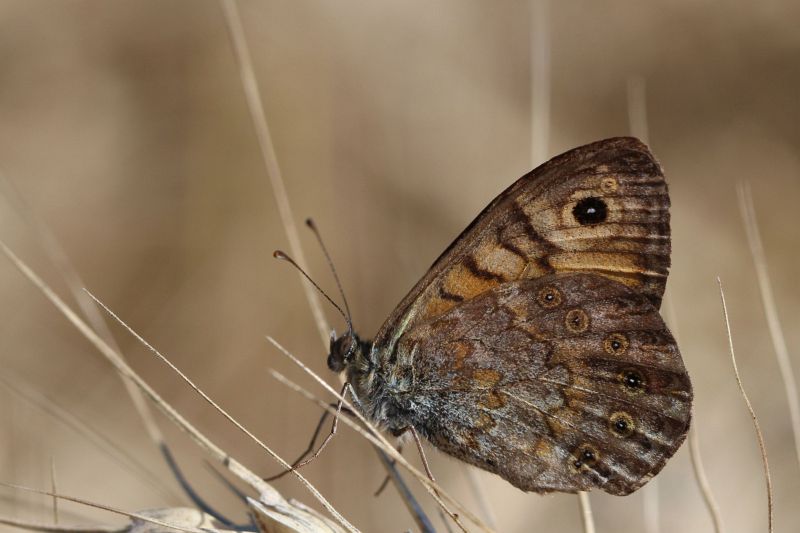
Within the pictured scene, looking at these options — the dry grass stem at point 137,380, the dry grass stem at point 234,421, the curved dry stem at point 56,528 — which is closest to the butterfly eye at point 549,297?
Result: the dry grass stem at point 234,421

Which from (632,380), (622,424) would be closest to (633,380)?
(632,380)

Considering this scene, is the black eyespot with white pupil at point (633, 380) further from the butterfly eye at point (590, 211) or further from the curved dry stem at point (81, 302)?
the curved dry stem at point (81, 302)

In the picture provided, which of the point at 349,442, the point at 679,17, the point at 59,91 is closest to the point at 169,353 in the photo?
the point at 349,442

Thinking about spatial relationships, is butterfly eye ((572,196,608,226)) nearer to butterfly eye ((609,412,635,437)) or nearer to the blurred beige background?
butterfly eye ((609,412,635,437))

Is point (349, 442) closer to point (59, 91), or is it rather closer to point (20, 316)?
point (20, 316)

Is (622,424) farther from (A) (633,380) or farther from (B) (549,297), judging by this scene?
(B) (549,297)

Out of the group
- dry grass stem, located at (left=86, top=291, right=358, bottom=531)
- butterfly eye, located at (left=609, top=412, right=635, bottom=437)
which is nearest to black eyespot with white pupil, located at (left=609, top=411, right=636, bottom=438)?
butterfly eye, located at (left=609, top=412, right=635, bottom=437)
